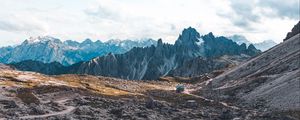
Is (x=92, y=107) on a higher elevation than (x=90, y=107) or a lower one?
lower

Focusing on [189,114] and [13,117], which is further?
[189,114]

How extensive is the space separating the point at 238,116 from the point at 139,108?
32389 millimetres

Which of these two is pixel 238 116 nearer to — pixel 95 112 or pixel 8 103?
pixel 95 112

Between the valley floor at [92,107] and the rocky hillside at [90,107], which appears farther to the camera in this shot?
the valley floor at [92,107]

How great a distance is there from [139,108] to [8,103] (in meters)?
41.9

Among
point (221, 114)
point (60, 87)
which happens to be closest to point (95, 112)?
point (221, 114)

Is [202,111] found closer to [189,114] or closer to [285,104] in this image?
[189,114]

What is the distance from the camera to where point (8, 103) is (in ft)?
496

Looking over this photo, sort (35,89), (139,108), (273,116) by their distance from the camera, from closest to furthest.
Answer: (273,116) → (139,108) → (35,89)

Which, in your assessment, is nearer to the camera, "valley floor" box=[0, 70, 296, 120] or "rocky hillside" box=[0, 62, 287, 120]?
"rocky hillside" box=[0, 62, 287, 120]

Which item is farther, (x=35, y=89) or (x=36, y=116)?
(x=35, y=89)

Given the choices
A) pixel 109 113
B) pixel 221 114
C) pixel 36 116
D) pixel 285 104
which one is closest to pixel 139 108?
pixel 109 113

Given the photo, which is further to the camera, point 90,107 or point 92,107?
point 92,107

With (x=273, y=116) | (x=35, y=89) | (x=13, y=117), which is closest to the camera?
Result: (x=13, y=117)
